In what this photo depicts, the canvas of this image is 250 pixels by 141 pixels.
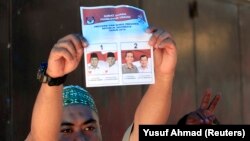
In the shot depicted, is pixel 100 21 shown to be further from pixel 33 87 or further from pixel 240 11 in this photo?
pixel 240 11

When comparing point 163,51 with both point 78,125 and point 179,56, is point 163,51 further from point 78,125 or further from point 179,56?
point 179,56

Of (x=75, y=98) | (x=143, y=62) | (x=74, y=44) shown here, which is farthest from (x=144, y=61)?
(x=75, y=98)

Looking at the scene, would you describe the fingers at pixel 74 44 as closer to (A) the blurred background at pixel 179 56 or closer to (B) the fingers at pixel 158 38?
(B) the fingers at pixel 158 38

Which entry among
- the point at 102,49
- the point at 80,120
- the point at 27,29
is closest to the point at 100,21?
the point at 102,49

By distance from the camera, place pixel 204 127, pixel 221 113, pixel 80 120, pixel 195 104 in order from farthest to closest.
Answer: pixel 221 113, pixel 195 104, pixel 80 120, pixel 204 127

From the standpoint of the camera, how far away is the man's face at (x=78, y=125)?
2688 mm

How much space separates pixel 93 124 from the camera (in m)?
2.79

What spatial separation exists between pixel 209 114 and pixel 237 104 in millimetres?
2333

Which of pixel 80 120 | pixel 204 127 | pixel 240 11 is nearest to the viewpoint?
pixel 204 127

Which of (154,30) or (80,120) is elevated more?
(154,30)

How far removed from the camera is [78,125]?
108 inches

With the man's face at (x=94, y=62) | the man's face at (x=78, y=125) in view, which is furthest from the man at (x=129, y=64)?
the man's face at (x=78, y=125)

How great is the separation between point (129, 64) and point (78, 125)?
742 mm

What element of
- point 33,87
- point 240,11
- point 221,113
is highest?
point 240,11
